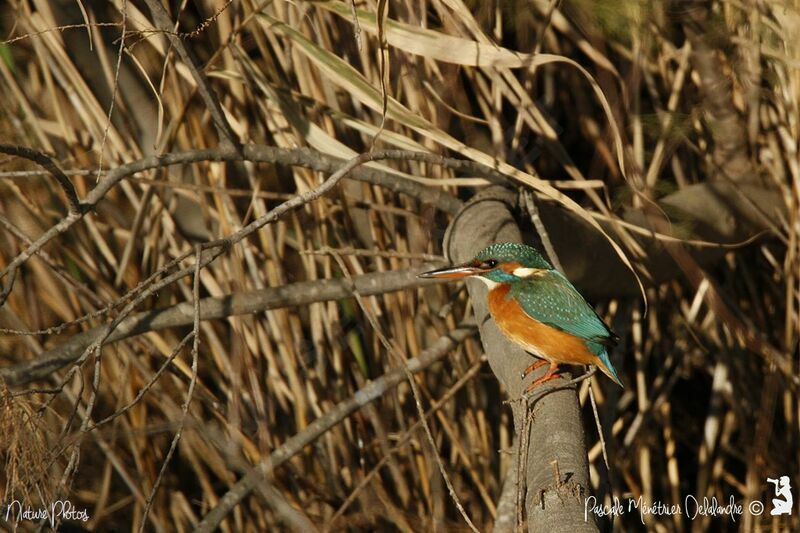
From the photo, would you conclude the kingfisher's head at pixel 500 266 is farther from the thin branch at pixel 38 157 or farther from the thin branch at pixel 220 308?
the thin branch at pixel 38 157

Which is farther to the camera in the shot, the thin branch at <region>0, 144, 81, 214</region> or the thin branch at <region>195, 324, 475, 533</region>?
the thin branch at <region>195, 324, 475, 533</region>

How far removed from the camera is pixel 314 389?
2727mm

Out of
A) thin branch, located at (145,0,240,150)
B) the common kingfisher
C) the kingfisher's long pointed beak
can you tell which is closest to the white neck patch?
the common kingfisher

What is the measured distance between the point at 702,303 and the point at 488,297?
52.3 inches

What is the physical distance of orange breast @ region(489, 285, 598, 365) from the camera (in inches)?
82.3

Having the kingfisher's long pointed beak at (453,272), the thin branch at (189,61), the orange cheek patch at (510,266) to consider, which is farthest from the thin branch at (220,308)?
the thin branch at (189,61)

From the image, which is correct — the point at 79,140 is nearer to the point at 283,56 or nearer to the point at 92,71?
the point at 92,71

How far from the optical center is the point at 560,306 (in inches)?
90.4

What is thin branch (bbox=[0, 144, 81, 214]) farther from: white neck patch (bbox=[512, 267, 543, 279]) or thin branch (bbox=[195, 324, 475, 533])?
white neck patch (bbox=[512, 267, 543, 279])

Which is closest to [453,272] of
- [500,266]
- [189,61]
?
[500,266]

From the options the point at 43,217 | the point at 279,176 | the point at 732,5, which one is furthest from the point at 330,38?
the point at 732,5

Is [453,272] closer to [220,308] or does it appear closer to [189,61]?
[220,308]

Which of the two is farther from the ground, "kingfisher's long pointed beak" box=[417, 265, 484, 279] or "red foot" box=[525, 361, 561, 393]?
"kingfisher's long pointed beak" box=[417, 265, 484, 279]

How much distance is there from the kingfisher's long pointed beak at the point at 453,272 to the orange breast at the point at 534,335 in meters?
0.09
